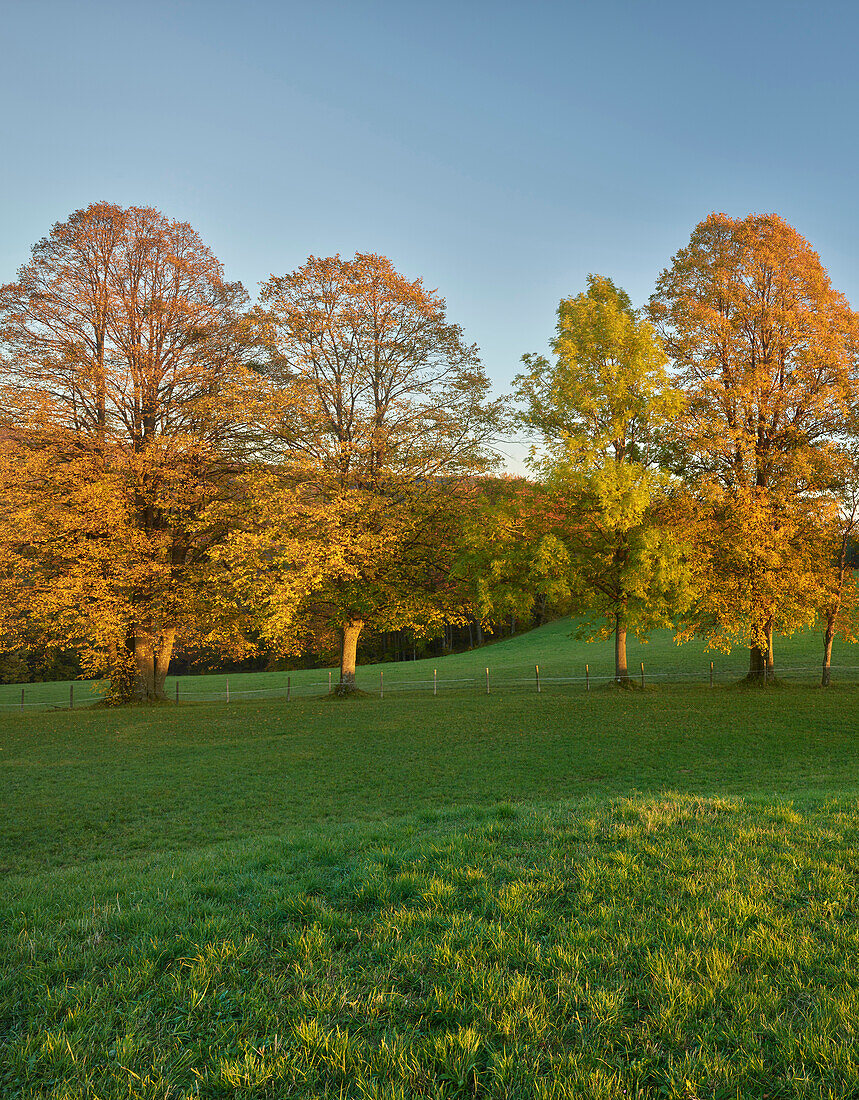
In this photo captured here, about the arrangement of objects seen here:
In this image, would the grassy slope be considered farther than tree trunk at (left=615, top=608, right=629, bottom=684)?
Yes

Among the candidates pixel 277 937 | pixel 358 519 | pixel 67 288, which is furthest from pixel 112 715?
pixel 277 937

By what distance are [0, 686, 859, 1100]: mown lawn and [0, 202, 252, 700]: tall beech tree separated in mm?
14769

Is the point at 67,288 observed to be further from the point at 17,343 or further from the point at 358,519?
the point at 358,519

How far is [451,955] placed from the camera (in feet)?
13.3

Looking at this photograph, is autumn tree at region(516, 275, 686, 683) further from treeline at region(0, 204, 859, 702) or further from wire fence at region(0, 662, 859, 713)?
wire fence at region(0, 662, 859, 713)

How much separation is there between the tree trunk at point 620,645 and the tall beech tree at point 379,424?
685 centimetres

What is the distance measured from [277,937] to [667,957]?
2.61 meters

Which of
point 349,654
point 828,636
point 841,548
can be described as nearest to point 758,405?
point 841,548

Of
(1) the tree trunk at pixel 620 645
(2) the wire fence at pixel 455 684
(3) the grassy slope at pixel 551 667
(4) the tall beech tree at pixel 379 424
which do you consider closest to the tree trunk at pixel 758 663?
(2) the wire fence at pixel 455 684

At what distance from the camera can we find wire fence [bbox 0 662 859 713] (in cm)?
2948

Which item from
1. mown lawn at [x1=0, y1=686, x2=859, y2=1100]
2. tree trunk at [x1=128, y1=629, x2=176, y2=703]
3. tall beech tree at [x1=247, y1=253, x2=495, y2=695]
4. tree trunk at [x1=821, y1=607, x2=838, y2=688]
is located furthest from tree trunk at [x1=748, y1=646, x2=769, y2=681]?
tree trunk at [x1=128, y1=629, x2=176, y2=703]

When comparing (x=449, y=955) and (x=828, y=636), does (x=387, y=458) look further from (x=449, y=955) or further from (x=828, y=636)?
(x=449, y=955)

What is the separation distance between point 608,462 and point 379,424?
30.6 feet

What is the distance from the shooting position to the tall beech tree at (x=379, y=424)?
24812mm
